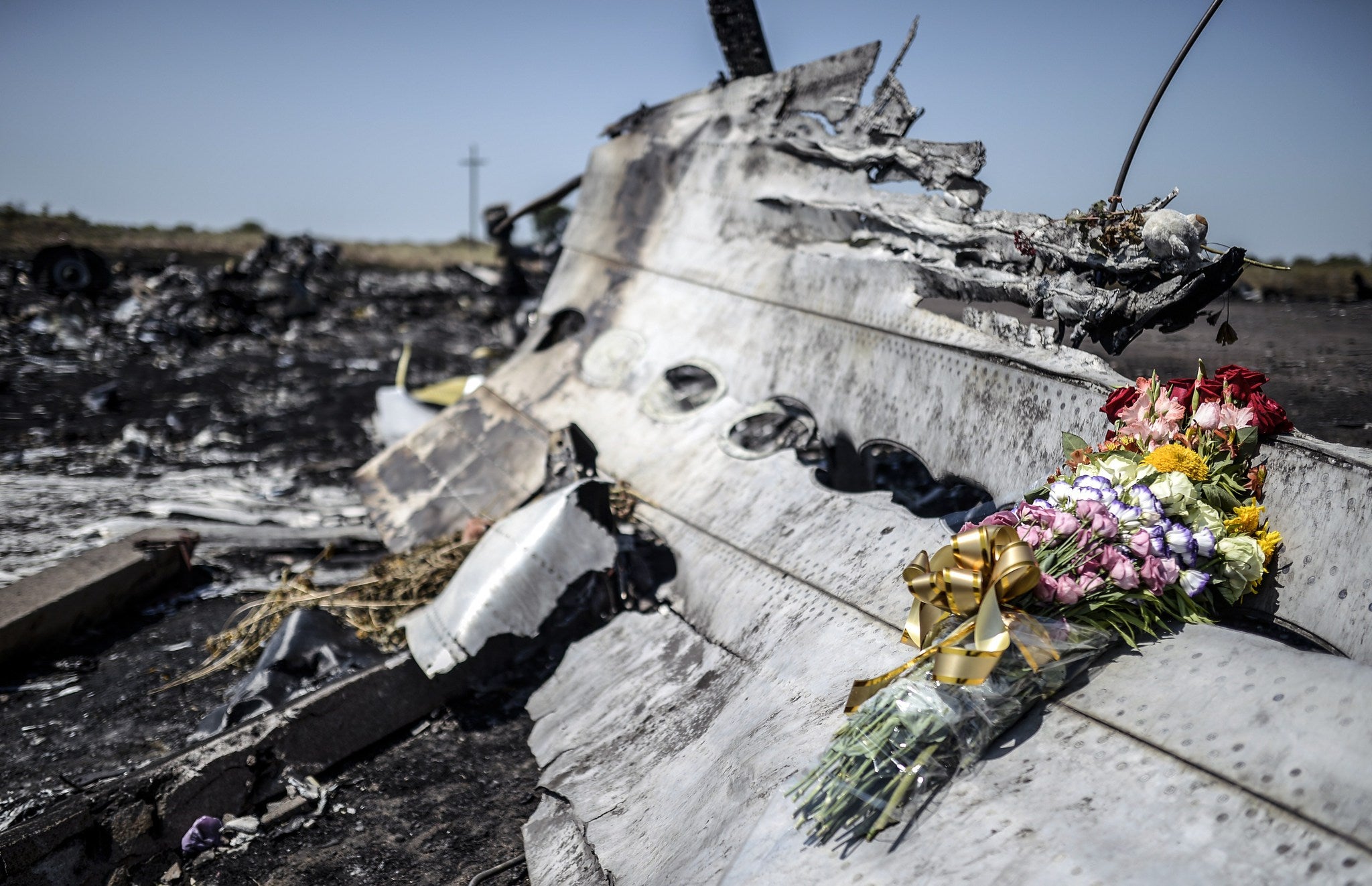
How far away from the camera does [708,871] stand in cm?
242

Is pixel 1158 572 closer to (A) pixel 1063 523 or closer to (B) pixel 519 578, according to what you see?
(A) pixel 1063 523

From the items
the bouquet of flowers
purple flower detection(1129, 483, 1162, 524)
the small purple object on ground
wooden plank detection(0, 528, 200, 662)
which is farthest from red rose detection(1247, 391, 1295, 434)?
wooden plank detection(0, 528, 200, 662)

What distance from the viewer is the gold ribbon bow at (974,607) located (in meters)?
2.19

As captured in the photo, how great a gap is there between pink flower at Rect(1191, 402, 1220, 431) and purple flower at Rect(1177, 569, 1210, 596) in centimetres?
52

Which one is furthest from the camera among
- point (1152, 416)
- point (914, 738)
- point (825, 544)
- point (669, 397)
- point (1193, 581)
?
point (669, 397)

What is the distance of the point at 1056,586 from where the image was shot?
235 centimetres

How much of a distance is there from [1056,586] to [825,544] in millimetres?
1342

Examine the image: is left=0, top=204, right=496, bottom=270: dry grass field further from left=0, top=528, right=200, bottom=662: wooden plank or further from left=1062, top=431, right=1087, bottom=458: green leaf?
left=1062, top=431, right=1087, bottom=458: green leaf

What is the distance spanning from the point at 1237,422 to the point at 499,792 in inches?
122

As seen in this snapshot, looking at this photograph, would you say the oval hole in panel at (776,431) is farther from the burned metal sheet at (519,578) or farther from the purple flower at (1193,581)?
the purple flower at (1193,581)

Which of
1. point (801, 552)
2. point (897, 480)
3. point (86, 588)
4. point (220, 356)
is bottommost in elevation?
point (86, 588)

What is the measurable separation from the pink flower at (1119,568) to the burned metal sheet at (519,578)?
2.36 meters

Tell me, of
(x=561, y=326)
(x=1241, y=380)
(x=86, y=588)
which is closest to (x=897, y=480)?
(x=561, y=326)

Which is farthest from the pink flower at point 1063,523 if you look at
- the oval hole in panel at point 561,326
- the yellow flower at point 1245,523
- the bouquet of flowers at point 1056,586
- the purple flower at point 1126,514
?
the oval hole in panel at point 561,326
